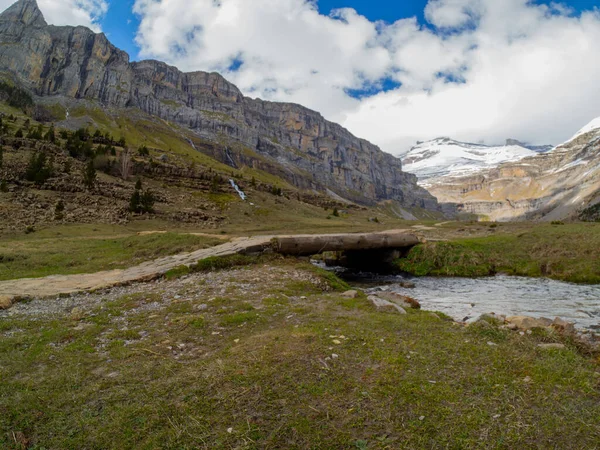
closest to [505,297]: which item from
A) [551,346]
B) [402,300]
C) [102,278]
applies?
[402,300]

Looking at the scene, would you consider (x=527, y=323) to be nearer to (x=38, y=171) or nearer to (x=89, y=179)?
(x=89, y=179)

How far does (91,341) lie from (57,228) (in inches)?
1434

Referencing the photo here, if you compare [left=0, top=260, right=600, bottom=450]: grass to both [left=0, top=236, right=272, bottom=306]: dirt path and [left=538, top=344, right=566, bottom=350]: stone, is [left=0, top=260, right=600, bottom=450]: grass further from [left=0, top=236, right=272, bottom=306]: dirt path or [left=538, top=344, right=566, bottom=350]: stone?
[left=0, top=236, right=272, bottom=306]: dirt path

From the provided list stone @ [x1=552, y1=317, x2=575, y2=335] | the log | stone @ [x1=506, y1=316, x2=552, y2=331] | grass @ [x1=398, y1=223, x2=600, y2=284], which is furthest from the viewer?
the log

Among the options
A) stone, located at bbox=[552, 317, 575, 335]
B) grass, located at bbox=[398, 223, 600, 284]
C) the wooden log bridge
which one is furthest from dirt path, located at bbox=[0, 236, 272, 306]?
stone, located at bbox=[552, 317, 575, 335]

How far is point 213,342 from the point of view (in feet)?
27.8

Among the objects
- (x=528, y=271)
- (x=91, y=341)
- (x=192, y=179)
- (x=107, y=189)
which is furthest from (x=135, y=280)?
(x=192, y=179)

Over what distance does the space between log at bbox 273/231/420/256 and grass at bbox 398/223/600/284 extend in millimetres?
1739

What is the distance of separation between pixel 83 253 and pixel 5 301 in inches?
510

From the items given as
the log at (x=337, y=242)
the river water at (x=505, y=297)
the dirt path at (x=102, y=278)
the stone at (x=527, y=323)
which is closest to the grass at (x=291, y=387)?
the stone at (x=527, y=323)

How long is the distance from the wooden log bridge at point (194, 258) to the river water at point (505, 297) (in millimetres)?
4322

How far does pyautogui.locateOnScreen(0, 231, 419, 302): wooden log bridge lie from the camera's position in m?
14.6

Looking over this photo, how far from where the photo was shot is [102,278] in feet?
56.5

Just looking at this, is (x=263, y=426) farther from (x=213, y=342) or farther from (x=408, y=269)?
(x=408, y=269)
